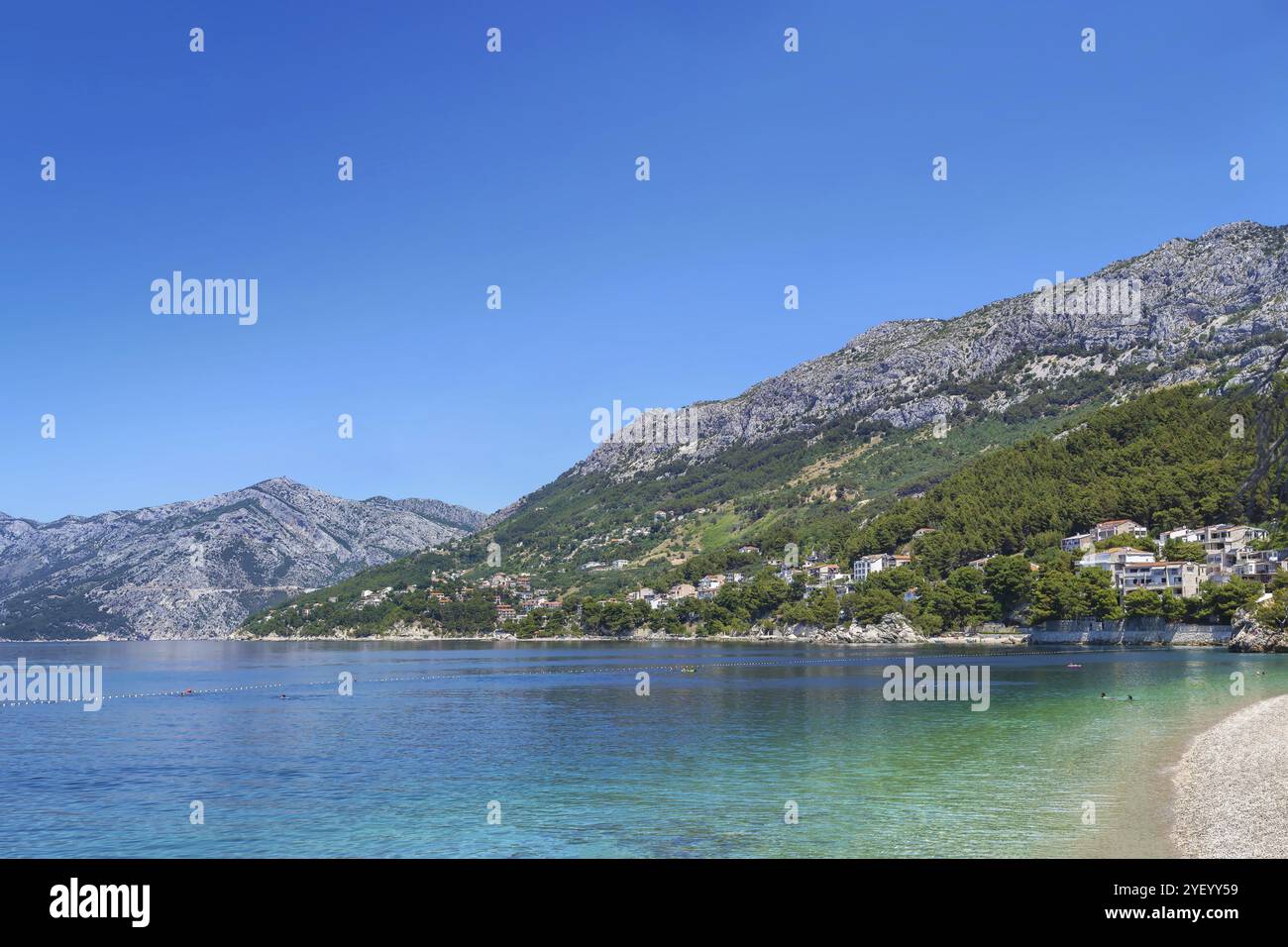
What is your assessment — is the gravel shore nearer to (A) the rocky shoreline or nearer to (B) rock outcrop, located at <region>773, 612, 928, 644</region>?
(A) the rocky shoreline

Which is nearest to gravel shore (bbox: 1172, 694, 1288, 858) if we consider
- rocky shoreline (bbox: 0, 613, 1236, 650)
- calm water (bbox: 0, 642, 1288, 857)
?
calm water (bbox: 0, 642, 1288, 857)

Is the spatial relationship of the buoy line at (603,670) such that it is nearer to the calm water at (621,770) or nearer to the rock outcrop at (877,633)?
the calm water at (621,770)

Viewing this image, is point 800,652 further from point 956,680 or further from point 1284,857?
point 1284,857

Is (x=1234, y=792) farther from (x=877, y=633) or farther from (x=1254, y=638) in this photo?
(x=877, y=633)

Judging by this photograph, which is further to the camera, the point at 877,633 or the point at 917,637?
the point at 877,633

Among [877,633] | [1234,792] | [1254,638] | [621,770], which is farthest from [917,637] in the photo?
[1234,792]
